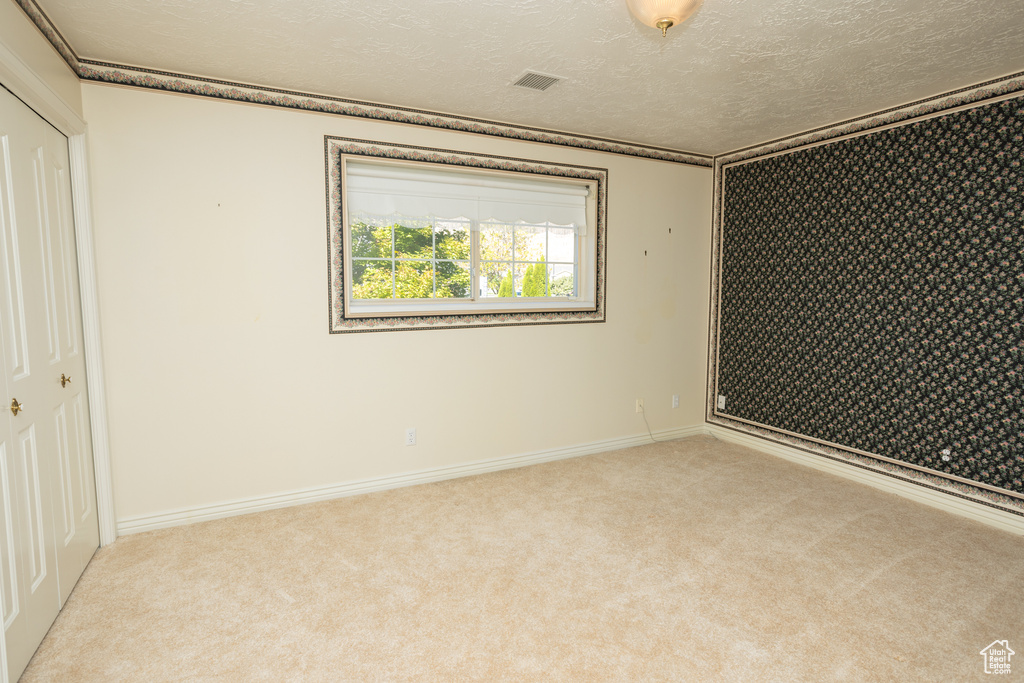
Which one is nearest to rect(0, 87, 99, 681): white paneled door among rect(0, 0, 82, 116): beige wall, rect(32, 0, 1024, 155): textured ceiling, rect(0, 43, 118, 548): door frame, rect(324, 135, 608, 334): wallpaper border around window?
rect(0, 43, 118, 548): door frame

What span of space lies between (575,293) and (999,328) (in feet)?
8.42

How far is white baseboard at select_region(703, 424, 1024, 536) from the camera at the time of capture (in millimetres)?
2969

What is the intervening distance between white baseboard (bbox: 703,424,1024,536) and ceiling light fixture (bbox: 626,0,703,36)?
10.4 ft

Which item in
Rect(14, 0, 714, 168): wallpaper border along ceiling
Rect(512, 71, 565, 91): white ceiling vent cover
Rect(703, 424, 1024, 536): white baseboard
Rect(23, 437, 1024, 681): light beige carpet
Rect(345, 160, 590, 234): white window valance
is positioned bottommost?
Rect(23, 437, 1024, 681): light beige carpet

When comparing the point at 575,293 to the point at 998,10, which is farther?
the point at 575,293

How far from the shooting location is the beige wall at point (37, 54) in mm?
1845

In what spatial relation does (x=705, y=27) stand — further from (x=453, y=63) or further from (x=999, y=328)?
(x=999, y=328)

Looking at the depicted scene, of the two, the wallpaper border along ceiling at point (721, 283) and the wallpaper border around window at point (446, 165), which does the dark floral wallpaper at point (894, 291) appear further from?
the wallpaper border around window at point (446, 165)

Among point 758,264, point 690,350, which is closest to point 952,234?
point 758,264

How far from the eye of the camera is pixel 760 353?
14.2ft

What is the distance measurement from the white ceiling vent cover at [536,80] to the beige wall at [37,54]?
6.81 ft

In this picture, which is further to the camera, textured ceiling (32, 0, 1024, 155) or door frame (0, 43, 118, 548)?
door frame (0, 43, 118, 548)

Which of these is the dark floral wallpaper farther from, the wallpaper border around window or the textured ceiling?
the wallpaper border around window

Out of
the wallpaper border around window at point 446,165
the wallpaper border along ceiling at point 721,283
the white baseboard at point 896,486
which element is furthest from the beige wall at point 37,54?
the white baseboard at point 896,486
